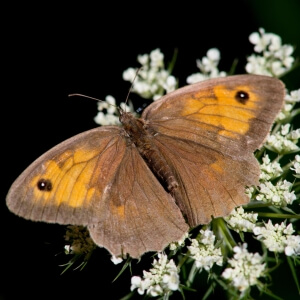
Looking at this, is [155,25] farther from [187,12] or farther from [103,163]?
[103,163]

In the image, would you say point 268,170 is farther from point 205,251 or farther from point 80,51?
point 80,51

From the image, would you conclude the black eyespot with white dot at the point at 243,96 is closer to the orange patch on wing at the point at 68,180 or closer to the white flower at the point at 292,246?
the white flower at the point at 292,246

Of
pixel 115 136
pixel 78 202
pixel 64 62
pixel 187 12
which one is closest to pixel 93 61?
pixel 64 62

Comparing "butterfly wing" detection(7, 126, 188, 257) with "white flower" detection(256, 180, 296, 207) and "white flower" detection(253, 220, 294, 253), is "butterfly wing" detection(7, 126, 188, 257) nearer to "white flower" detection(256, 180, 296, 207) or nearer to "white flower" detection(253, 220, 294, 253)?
"white flower" detection(253, 220, 294, 253)

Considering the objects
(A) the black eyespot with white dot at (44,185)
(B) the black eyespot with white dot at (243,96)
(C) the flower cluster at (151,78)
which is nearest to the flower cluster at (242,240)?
(B) the black eyespot with white dot at (243,96)

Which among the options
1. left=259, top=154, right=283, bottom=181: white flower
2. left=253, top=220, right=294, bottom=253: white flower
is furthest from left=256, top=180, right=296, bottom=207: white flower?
left=253, top=220, right=294, bottom=253: white flower
